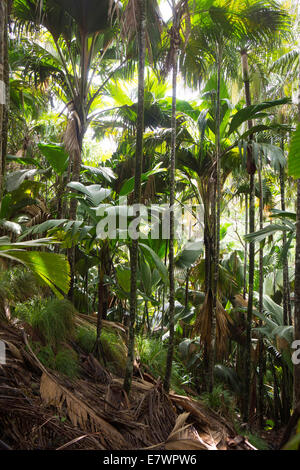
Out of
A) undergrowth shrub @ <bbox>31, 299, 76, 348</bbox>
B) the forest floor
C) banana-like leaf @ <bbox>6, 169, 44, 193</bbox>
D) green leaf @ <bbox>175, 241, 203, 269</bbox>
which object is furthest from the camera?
green leaf @ <bbox>175, 241, 203, 269</bbox>

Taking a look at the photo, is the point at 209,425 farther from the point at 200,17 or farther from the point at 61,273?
the point at 200,17

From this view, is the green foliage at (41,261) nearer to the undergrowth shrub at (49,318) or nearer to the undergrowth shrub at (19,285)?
the undergrowth shrub at (49,318)

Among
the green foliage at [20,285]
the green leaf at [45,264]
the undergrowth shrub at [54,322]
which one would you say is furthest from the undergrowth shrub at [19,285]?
the green leaf at [45,264]

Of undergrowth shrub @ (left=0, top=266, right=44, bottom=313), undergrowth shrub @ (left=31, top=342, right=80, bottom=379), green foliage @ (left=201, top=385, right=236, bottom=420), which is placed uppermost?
undergrowth shrub @ (left=0, top=266, right=44, bottom=313)

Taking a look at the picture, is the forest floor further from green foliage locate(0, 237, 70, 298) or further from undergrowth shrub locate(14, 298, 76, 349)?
green foliage locate(0, 237, 70, 298)

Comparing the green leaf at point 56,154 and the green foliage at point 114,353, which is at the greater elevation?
the green leaf at point 56,154

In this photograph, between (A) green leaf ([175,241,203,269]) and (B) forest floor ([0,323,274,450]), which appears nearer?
(B) forest floor ([0,323,274,450])

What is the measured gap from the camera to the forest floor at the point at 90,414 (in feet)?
7.80

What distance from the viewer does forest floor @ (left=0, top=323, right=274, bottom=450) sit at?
238 cm

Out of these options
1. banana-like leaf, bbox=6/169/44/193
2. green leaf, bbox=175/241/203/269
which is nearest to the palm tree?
green leaf, bbox=175/241/203/269

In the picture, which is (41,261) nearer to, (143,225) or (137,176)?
(137,176)

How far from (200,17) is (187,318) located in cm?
447

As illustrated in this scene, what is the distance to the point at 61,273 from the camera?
2736 millimetres
